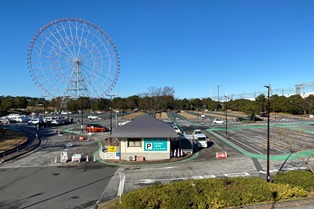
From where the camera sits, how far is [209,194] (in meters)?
12.3

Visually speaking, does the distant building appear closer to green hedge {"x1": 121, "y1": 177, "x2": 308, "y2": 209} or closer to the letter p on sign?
the letter p on sign

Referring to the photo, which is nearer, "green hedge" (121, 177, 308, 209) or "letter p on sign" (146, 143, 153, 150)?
"green hedge" (121, 177, 308, 209)

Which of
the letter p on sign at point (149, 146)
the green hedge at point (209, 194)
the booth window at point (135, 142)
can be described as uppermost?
the booth window at point (135, 142)

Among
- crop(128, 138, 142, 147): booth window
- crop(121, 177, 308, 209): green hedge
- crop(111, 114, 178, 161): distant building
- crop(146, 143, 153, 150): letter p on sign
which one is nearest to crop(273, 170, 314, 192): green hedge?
crop(121, 177, 308, 209): green hedge

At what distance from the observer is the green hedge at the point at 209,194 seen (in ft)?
38.2

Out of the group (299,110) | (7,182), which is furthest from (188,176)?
(299,110)

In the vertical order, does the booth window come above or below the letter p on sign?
above

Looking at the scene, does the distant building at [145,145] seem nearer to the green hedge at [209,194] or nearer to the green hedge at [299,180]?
the green hedge at [209,194]

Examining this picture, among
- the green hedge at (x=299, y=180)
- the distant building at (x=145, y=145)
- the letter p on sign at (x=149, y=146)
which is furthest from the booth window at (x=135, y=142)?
the green hedge at (x=299, y=180)

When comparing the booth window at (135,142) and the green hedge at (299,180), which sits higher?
the booth window at (135,142)

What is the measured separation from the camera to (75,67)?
5828 cm

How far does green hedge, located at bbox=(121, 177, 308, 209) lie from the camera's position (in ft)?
38.2

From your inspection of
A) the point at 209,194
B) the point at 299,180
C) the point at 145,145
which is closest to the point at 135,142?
the point at 145,145

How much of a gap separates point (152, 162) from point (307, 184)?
13.1m
